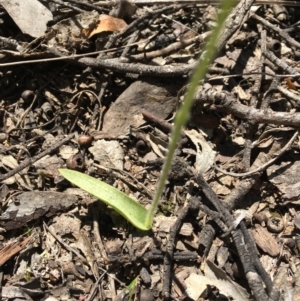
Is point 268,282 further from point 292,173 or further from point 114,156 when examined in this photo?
point 114,156

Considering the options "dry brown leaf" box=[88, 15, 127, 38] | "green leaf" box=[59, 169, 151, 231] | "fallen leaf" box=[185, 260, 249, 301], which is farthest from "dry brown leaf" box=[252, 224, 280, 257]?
"dry brown leaf" box=[88, 15, 127, 38]

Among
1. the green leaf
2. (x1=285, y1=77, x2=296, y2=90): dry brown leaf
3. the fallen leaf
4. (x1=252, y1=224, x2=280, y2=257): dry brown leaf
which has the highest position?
(x1=285, y1=77, x2=296, y2=90): dry brown leaf

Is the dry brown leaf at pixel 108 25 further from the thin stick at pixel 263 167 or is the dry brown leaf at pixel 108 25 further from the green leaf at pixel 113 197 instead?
the thin stick at pixel 263 167

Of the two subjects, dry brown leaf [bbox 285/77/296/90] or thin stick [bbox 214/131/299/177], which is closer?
thin stick [bbox 214/131/299/177]

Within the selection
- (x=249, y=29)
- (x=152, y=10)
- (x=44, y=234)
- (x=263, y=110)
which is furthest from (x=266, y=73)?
(x=44, y=234)

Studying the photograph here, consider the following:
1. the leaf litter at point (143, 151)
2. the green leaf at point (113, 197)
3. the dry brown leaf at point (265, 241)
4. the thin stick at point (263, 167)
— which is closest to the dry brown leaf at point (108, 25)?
the leaf litter at point (143, 151)

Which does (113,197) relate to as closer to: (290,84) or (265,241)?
(265,241)

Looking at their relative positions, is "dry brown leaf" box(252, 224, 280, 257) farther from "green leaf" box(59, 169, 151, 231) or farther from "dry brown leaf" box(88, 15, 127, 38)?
"dry brown leaf" box(88, 15, 127, 38)
